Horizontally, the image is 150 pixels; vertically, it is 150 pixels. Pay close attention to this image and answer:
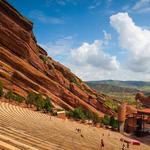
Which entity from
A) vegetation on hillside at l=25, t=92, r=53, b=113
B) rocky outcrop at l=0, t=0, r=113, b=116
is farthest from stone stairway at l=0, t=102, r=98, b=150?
rocky outcrop at l=0, t=0, r=113, b=116

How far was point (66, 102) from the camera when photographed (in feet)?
249

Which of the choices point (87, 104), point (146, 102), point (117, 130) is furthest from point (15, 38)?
point (146, 102)

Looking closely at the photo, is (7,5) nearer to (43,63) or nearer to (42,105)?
(43,63)

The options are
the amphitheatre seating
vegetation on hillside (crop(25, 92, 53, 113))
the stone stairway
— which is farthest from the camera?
vegetation on hillside (crop(25, 92, 53, 113))

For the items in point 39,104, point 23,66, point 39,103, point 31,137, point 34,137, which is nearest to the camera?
point 31,137

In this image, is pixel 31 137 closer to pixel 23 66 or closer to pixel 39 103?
pixel 39 103

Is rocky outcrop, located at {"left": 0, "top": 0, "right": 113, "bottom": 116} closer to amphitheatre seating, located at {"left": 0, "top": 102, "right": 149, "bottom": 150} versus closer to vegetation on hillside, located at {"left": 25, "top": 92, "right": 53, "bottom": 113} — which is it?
vegetation on hillside, located at {"left": 25, "top": 92, "right": 53, "bottom": 113}

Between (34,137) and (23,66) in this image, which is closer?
(34,137)

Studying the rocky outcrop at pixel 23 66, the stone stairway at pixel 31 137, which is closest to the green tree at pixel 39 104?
the rocky outcrop at pixel 23 66

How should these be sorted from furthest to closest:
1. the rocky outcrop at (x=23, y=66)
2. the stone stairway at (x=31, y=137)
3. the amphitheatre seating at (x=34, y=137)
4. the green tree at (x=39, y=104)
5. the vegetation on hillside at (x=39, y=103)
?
1. the rocky outcrop at (x=23, y=66)
2. the vegetation on hillside at (x=39, y=103)
3. the green tree at (x=39, y=104)
4. the amphitheatre seating at (x=34, y=137)
5. the stone stairway at (x=31, y=137)

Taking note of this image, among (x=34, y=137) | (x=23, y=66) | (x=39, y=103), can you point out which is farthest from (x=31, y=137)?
(x=23, y=66)

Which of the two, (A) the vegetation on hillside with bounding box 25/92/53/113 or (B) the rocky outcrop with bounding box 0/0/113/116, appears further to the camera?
(B) the rocky outcrop with bounding box 0/0/113/116

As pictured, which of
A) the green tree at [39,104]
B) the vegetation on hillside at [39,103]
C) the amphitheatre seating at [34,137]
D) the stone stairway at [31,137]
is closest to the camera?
the stone stairway at [31,137]

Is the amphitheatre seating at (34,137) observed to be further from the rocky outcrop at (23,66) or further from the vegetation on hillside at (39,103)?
the rocky outcrop at (23,66)
